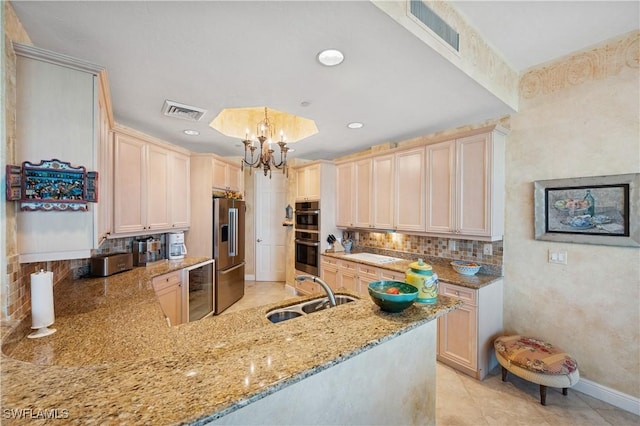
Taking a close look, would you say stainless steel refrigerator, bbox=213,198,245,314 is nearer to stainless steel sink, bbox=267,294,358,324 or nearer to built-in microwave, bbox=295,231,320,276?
built-in microwave, bbox=295,231,320,276

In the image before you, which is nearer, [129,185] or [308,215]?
[129,185]

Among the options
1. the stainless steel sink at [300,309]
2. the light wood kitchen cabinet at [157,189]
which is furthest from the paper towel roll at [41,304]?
the light wood kitchen cabinet at [157,189]

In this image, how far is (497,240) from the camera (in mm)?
2736

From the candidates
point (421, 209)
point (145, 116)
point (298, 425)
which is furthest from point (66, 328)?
point (421, 209)

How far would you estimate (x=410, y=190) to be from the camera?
130 inches

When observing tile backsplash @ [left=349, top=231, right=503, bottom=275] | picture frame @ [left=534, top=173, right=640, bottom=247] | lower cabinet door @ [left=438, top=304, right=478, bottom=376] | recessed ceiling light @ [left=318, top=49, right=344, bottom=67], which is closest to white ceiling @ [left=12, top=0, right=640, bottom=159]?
recessed ceiling light @ [left=318, top=49, right=344, bottom=67]

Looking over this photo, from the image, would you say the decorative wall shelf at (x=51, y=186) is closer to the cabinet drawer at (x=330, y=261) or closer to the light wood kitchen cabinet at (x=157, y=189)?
the light wood kitchen cabinet at (x=157, y=189)

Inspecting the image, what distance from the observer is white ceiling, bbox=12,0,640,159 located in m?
1.35

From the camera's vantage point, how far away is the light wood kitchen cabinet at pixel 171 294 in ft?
9.00

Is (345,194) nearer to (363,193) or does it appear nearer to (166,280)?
(363,193)

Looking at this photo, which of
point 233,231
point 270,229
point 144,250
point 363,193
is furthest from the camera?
point 270,229

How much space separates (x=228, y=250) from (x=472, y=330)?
3.28 m

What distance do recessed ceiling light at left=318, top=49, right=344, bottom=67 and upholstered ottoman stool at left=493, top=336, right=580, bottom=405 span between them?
8.98 feet

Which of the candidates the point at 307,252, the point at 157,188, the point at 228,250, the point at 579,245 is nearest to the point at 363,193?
the point at 307,252
